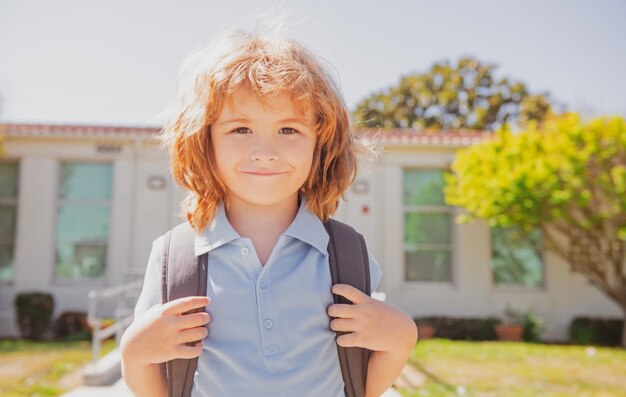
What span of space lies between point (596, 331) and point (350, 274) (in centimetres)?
877

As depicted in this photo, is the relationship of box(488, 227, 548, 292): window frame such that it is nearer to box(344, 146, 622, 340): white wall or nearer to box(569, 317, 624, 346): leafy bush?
box(344, 146, 622, 340): white wall

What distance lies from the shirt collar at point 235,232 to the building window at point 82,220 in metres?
8.42

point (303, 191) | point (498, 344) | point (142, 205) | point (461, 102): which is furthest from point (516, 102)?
point (303, 191)

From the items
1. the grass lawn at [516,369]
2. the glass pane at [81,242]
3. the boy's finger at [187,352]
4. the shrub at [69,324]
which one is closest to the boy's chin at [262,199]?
the boy's finger at [187,352]

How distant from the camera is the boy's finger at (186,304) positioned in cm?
104

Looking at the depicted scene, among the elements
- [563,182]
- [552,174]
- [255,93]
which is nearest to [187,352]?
[255,93]

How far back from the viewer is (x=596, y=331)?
8.35m

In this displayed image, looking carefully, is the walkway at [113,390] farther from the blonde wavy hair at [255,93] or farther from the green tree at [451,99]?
the green tree at [451,99]

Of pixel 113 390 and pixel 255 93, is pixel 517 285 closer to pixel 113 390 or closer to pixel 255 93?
pixel 113 390

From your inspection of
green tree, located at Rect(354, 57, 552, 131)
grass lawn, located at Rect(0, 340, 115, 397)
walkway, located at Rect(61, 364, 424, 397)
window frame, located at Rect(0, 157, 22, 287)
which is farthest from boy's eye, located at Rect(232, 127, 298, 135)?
green tree, located at Rect(354, 57, 552, 131)

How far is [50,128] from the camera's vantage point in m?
8.71

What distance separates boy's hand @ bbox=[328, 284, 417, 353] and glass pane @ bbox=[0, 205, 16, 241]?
9.52 metres

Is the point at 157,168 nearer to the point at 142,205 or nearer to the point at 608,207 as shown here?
the point at 142,205

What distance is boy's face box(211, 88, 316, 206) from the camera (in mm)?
1129
